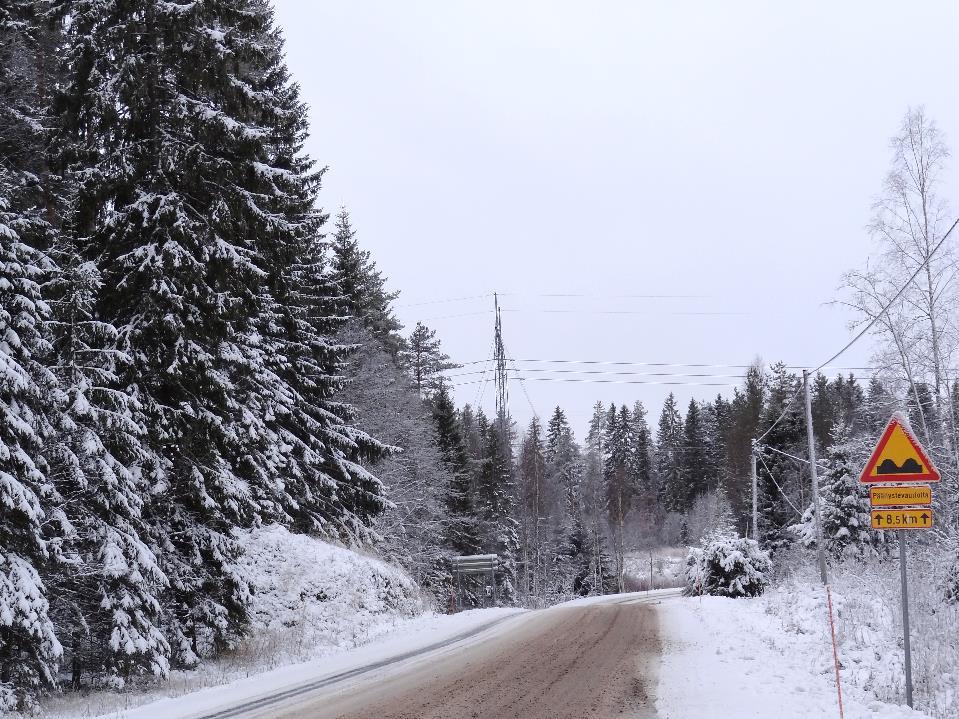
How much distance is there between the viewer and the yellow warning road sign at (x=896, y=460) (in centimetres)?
829

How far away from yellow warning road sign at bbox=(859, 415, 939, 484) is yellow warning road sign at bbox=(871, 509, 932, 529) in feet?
1.09

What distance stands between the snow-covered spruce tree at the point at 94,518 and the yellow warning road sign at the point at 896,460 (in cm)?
972

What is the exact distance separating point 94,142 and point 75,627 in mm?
8088

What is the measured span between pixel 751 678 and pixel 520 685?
11.0 feet

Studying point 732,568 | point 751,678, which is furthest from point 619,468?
point 751,678

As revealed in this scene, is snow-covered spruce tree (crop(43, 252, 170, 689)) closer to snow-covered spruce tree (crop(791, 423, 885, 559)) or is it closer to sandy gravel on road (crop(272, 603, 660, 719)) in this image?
sandy gravel on road (crop(272, 603, 660, 719))

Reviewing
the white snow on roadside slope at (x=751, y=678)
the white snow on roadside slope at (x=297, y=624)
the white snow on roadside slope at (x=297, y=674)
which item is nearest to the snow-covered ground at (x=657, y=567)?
the white snow on roadside slope at (x=297, y=624)

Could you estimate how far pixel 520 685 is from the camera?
33.7ft

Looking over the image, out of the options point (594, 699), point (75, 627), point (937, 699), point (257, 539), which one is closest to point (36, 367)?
point (75, 627)

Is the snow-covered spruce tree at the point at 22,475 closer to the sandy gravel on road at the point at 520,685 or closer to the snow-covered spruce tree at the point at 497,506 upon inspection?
the sandy gravel on road at the point at 520,685

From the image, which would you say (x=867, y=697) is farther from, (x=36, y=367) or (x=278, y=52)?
(x=278, y=52)

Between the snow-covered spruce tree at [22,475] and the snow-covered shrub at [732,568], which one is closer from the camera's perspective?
the snow-covered spruce tree at [22,475]

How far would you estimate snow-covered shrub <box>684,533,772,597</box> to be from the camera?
26922mm

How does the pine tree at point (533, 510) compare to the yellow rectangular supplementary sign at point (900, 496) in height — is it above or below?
below
